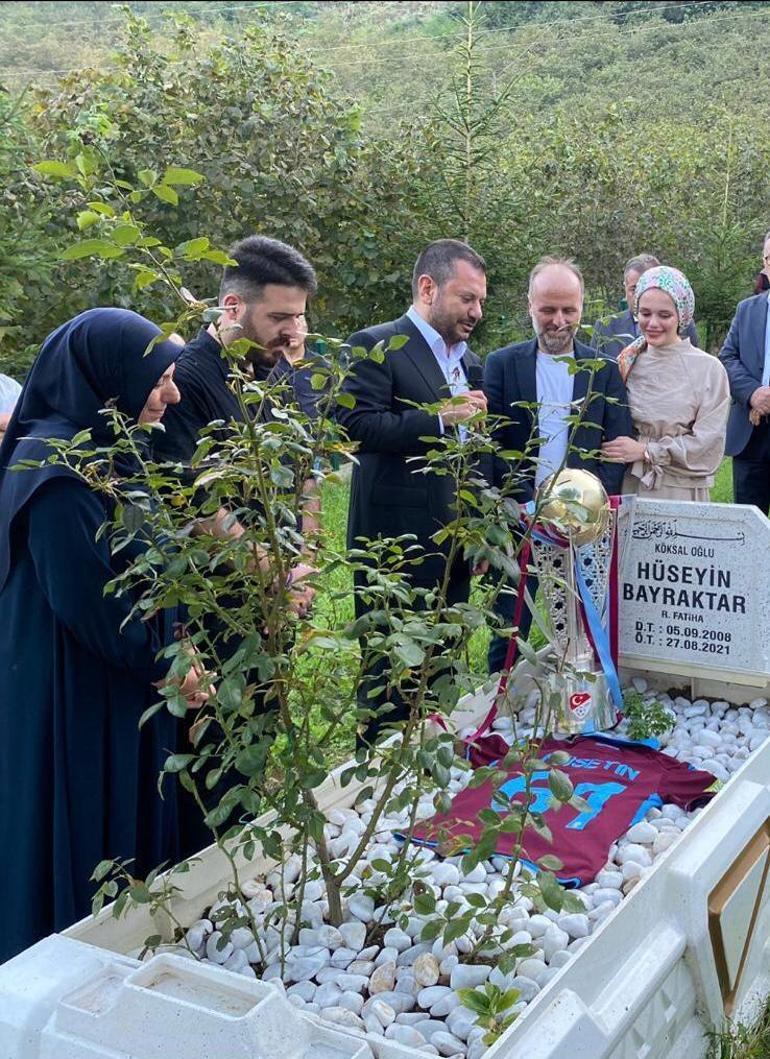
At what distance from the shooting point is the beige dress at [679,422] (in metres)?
4.44

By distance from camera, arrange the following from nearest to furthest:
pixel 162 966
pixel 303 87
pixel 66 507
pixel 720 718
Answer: pixel 162 966
pixel 66 507
pixel 720 718
pixel 303 87

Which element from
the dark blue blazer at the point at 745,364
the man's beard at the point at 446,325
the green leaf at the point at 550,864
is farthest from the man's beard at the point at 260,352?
the dark blue blazer at the point at 745,364

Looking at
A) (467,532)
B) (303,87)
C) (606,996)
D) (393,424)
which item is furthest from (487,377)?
(303,87)

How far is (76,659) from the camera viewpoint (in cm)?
254

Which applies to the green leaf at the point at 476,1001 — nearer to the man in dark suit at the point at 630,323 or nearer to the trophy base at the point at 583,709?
the trophy base at the point at 583,709

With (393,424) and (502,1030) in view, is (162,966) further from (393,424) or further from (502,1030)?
(393,424)

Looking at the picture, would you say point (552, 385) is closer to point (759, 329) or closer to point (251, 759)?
point (759, 329)

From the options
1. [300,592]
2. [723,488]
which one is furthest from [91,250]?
[723,488]

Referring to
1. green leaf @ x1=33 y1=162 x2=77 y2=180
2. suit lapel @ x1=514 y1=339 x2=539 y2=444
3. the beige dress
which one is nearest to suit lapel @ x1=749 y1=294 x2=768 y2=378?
the beige dress

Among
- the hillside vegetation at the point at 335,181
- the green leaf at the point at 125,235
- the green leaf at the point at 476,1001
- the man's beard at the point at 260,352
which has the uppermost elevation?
the hillside vegetation at the point at 335,181

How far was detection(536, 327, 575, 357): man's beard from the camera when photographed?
4.34 m

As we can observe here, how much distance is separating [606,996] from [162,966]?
79 centimetres

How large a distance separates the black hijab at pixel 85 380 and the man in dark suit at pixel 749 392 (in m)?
3.92

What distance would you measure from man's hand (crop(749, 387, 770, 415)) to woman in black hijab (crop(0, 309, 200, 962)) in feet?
12.2
